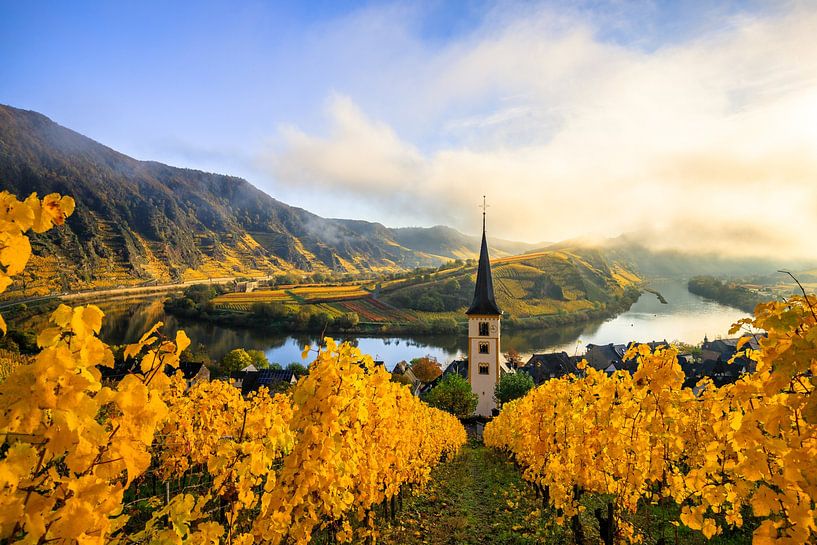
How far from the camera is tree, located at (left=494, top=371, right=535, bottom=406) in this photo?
35031mm

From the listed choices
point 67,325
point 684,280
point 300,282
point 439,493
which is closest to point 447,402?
point 439,493

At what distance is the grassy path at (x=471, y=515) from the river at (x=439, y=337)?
49575 mm

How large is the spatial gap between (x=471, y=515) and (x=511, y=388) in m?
25.8

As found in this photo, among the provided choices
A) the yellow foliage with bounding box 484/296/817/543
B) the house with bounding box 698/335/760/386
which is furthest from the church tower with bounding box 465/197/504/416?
the yellow foliage with bounding box 484/296/817/543

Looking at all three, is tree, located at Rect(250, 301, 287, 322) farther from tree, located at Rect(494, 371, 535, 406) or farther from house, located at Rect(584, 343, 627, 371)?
tree, located at Rect(494, 371, 535, 406)

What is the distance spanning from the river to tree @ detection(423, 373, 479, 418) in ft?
95.6

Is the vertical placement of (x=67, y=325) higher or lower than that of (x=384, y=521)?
higher

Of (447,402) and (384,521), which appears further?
(447,402)

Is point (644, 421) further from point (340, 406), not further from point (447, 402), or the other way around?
point (447, 402)

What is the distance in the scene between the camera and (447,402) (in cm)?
3422

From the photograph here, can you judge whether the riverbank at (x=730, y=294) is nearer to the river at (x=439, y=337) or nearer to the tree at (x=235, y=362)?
the river at (x=439, y=337)

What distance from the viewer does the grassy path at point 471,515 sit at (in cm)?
880

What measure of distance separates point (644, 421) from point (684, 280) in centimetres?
22743

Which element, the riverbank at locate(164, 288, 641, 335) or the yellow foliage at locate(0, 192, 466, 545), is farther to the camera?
the riverbank at locate(164, 288, 641, 335)
